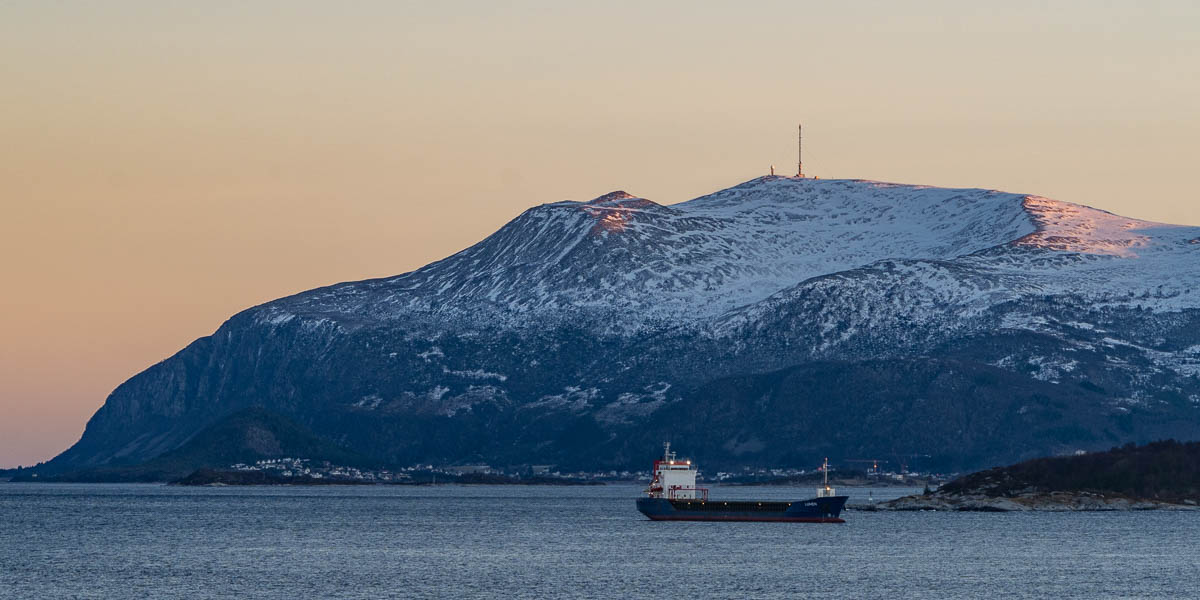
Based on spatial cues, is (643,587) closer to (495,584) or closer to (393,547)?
(495,584)

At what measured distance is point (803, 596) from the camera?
14550 centimetres

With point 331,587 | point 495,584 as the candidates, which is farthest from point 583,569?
point 331,587

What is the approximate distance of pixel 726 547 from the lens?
198625 millimetres

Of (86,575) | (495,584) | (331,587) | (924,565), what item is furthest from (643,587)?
(86,575)

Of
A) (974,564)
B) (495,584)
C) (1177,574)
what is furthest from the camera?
(974,564)

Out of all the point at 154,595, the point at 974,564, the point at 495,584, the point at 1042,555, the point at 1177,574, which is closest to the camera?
the point at 154,595

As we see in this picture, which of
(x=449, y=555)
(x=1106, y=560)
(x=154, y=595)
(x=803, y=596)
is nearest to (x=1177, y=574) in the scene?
(x=1106, y=560)

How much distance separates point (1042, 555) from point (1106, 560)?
24.1ft

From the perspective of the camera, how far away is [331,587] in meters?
148

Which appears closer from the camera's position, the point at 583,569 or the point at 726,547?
the point at 583,569

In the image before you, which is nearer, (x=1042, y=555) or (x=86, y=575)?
(x=86, y=575)

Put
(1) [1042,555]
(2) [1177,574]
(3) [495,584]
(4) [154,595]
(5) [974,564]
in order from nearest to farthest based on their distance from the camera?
1. (4) [154,595]
2. (3) [495,584]
3. (2) [1177,574]
4. (5) [974,564]
5. (1) [1042,555]

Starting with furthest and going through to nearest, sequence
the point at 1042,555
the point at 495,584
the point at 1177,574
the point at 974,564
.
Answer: the point at 1042,555
the point at 974,564
the point at 1177,574
the point at 495,584

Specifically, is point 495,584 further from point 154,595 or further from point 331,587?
point 154,595
